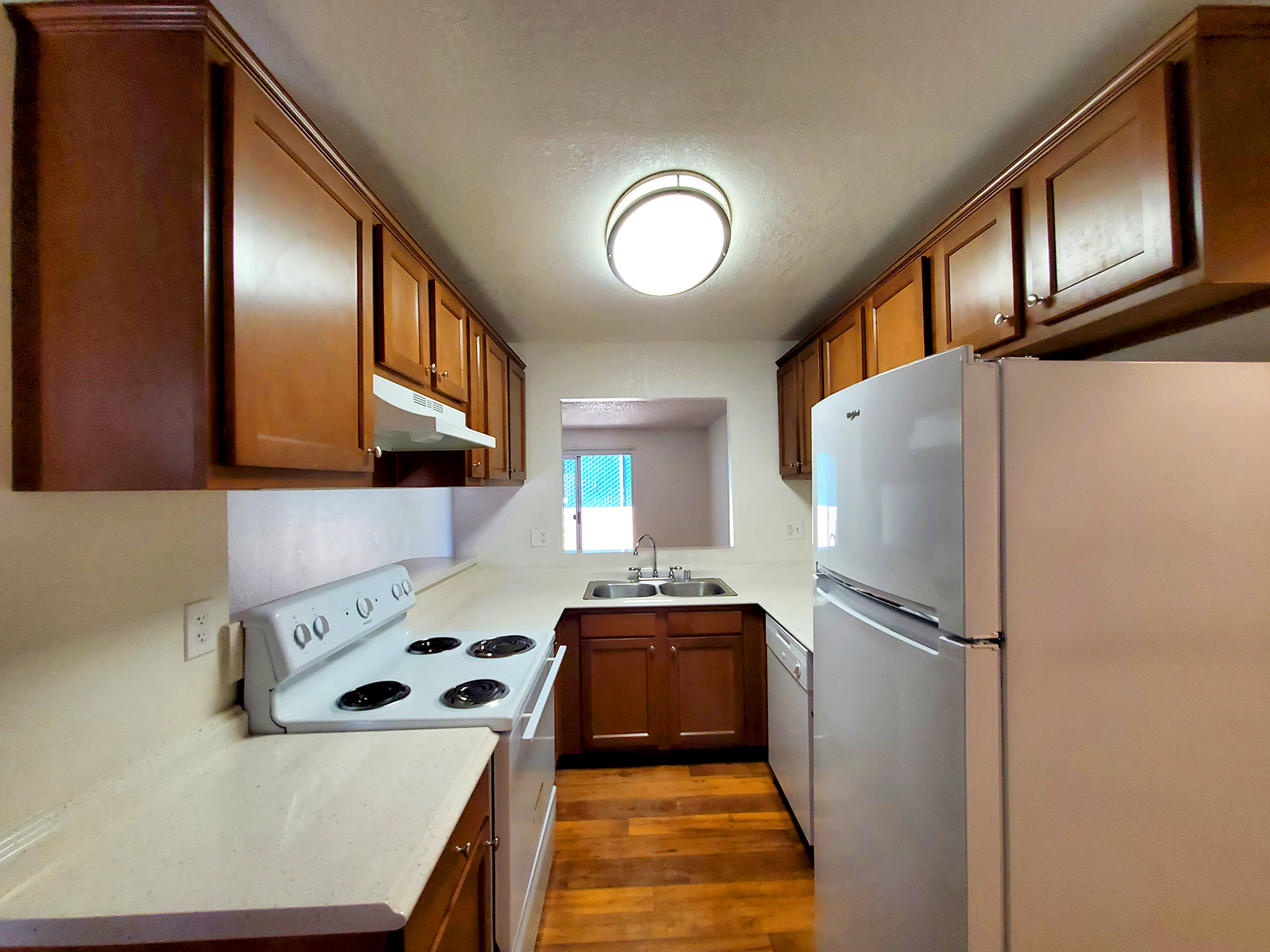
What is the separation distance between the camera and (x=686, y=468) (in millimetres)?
7148

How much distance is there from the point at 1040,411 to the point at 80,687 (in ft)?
5.66

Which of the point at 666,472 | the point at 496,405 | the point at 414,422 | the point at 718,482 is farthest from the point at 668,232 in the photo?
the point at 666,472

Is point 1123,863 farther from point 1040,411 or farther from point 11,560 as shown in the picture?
point 11,560

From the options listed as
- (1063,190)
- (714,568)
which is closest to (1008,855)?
(1063,190)

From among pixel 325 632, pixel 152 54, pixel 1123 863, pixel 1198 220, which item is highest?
pixel 152 54

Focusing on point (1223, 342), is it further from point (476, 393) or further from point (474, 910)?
point (476, 393)

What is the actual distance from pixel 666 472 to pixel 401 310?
589cm

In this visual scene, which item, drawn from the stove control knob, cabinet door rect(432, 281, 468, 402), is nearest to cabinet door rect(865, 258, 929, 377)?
cabinet door rect(432, 281, 468, 402)

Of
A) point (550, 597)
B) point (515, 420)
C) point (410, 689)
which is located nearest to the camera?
point (410, 689)

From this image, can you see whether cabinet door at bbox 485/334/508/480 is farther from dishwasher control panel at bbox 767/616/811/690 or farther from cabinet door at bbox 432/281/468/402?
dishwasher control panel at bbox 767/616/811/690

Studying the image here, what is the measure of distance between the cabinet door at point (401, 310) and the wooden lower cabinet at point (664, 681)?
1464 millimetres

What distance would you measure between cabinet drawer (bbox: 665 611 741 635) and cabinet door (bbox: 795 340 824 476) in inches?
35.8

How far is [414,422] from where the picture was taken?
1331 millimetres

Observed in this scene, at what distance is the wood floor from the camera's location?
1529mm
